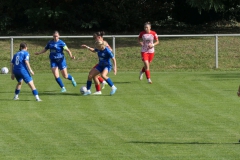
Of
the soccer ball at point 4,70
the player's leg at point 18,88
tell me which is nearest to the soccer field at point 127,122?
the player's leg at point 18,88

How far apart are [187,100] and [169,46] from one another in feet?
44.4

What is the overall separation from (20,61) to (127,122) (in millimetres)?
4504

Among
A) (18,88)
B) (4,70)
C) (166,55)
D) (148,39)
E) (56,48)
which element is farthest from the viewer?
(166,55)

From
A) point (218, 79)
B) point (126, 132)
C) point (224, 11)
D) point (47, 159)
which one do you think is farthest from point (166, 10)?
point (47, 159)

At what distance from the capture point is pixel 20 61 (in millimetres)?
18641

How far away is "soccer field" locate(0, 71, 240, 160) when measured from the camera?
12.0 meters

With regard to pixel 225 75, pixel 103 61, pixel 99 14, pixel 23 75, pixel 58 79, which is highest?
pixel 99 14

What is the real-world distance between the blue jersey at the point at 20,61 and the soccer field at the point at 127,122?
88 cm

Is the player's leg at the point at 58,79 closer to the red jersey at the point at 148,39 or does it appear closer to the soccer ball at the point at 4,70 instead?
the red jersey at the point at 148,39

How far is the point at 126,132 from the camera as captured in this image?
14000mm

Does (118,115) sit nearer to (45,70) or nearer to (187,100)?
(187,100)

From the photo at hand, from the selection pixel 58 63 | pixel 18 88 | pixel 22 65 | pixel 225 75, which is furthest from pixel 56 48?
pixel 225 75

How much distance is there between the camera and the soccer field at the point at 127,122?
39.4 ft

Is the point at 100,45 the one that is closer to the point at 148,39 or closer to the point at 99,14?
the point at 148,39
